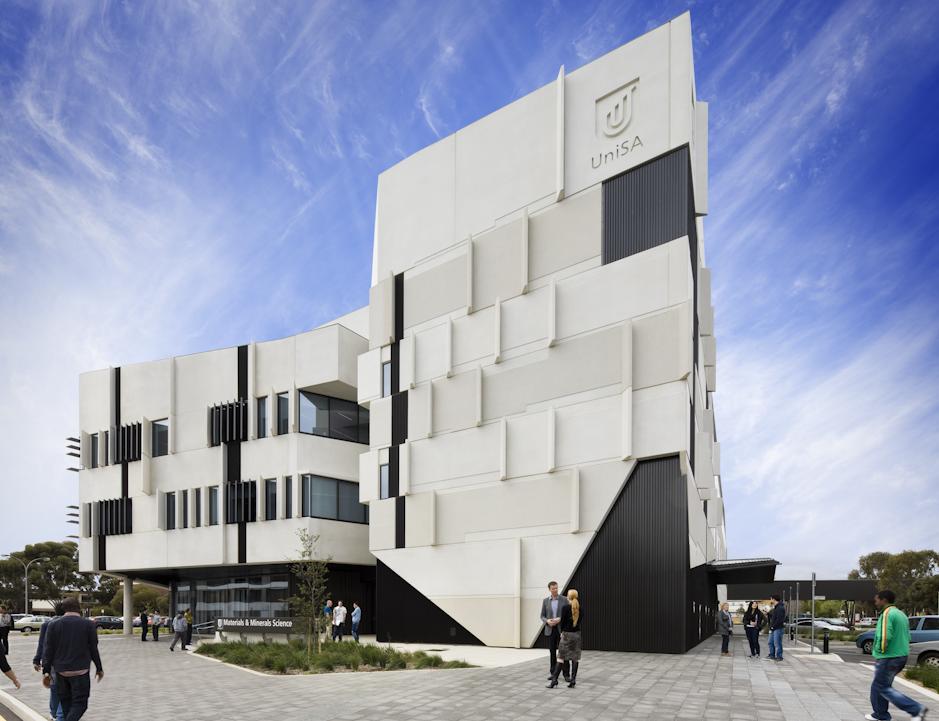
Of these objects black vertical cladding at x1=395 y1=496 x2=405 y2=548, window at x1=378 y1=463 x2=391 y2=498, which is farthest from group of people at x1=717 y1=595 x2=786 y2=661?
window at x1=378 y1=463 x2=391 y2=498

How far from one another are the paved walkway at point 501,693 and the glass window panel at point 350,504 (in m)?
17.2

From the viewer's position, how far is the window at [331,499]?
3681cm

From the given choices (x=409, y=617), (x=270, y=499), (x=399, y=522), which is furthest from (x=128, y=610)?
(x=409, y=617)

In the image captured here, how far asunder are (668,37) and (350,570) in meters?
27.3

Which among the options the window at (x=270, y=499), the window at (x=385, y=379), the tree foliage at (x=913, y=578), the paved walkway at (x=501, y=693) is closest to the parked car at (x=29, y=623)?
the window at (x=270, y=499)

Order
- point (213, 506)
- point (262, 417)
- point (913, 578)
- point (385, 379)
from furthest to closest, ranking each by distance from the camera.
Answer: point (913, 578) → point (213, 506) → point (262, 417) → point (385, 379)

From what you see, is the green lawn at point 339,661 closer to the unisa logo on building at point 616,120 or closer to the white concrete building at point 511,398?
the white concrete building at point 511,398

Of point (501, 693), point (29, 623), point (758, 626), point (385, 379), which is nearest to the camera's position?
point (501, 693)

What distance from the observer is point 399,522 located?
31.7 m

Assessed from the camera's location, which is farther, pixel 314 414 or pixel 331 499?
pixel 314 414

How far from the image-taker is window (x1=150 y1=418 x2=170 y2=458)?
42.0 meters

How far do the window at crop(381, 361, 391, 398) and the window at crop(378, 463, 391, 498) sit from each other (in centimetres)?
300

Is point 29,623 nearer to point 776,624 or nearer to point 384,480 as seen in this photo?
point 384,480

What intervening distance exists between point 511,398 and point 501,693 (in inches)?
593
